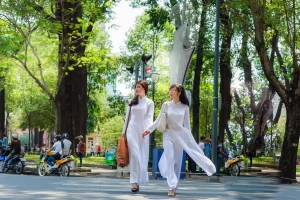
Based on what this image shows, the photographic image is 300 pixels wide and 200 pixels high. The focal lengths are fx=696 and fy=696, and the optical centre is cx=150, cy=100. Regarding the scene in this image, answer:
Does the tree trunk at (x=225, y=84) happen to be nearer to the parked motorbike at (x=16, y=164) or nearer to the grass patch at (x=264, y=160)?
the grass patch at (x=264, y=160)

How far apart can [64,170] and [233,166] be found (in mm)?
8075

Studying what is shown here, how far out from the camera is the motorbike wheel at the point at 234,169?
27.6 metres

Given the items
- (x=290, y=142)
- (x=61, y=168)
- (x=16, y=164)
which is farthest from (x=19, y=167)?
(x=290, y=142)

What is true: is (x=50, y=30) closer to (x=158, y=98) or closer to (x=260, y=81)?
(x=260, y=81)

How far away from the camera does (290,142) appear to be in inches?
865

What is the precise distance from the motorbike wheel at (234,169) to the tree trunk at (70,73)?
6893 millimetres

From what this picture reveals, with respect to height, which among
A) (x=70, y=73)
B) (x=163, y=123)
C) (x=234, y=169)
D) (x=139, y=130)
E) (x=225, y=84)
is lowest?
(x=234, y=169)

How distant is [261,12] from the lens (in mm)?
21297

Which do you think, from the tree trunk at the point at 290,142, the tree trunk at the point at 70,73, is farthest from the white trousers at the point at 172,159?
the tree trunk at the point at 70,73

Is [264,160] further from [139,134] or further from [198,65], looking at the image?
[139,134]

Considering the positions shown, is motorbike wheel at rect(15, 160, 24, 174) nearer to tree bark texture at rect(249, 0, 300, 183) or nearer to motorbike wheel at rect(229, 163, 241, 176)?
motorbike wheel at rect(229, 163, 241, 176)

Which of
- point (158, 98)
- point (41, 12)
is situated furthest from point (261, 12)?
point (158, 98)

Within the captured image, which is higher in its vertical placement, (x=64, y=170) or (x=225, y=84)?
(x=225, y=84)

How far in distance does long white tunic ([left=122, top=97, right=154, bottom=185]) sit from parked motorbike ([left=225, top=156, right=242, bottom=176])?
16.5m
